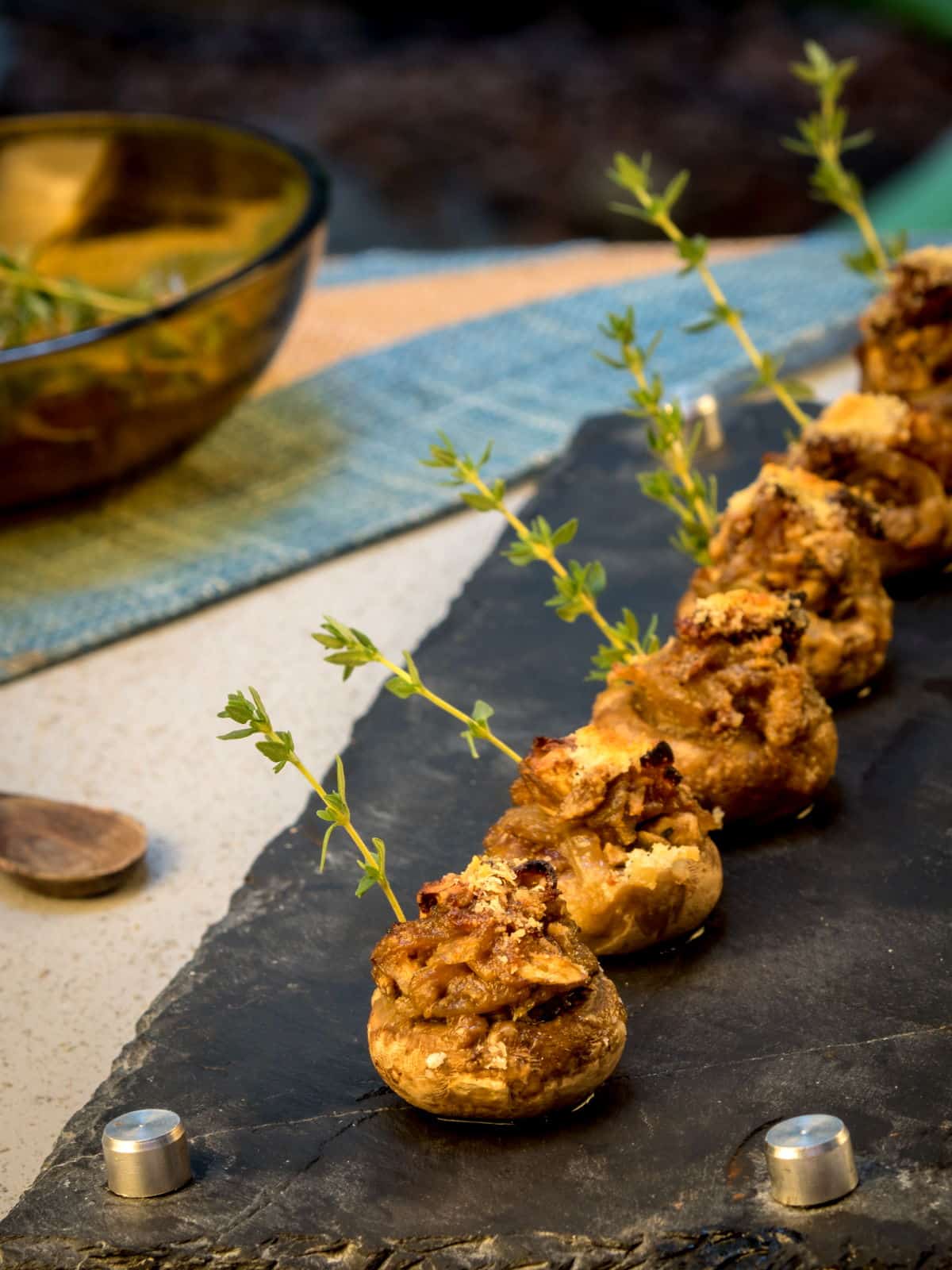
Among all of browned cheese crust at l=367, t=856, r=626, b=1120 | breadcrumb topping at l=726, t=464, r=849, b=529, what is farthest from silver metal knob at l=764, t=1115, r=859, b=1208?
breadcrumb topping at l=726, t=464, r=849, b=529

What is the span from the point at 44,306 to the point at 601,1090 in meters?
2.06

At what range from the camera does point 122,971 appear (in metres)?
2.20

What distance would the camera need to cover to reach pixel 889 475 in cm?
265

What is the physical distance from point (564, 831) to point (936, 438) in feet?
3.68

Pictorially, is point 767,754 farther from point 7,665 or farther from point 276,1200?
point 7,665

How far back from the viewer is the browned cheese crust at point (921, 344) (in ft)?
8.91

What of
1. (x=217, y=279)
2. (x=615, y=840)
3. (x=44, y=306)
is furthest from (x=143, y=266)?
(x=615, y=840)

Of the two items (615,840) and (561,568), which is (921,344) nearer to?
(561,568)

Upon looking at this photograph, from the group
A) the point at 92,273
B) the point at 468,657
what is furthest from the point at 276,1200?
the point at 92,273

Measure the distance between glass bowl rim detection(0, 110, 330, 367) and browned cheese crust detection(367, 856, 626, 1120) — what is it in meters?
1.62

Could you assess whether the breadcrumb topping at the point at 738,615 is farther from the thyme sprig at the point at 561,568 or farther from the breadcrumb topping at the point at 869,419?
the breadcrumb topping at the point at 869,419

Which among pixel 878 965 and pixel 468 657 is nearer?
pixel 878 965

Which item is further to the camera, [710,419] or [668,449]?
[710,419]

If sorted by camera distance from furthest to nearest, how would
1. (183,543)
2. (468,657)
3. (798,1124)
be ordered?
1. (183,543)
2. (468,657)
3. (798,1124)
